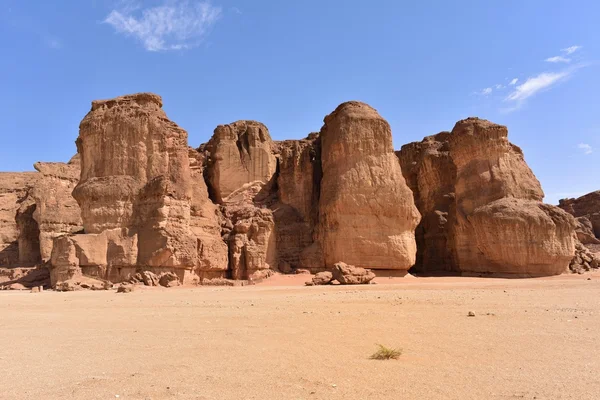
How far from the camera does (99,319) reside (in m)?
8.38

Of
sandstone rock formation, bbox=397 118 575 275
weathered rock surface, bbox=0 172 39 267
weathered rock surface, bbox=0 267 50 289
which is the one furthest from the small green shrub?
weathered rock surface, bbox=0 172 39 267

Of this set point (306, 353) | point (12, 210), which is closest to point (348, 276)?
point (306, 353)

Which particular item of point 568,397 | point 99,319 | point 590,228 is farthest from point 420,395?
point 590,228

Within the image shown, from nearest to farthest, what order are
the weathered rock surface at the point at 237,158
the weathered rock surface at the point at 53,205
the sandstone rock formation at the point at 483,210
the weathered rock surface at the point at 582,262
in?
the sandstone rock formation at the point at 483,210 < the weathered rock surface at the point at 582,262 < the weathered rock surface at the point at 237,158 < the weathered rock surface at the point at 53,205

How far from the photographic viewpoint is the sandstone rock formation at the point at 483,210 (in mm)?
22938

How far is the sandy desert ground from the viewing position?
3.99m

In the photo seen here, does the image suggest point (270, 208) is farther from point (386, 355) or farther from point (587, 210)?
point (587, 210)

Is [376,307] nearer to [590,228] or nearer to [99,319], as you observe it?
[99,319]

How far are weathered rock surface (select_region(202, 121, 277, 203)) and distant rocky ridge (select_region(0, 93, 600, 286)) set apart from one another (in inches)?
2.3

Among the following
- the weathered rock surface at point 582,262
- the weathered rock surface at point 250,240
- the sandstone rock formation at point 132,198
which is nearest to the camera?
the sandstone rock formation at point 132,198

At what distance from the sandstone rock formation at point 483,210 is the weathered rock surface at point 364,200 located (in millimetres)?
3479

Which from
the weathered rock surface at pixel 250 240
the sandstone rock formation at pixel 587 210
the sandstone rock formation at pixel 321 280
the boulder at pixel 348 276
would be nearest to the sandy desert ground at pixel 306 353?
the boulder at pixel 348 276

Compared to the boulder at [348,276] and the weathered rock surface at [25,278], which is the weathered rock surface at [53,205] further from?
the boulder at [348,276]

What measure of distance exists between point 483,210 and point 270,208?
1086cm
